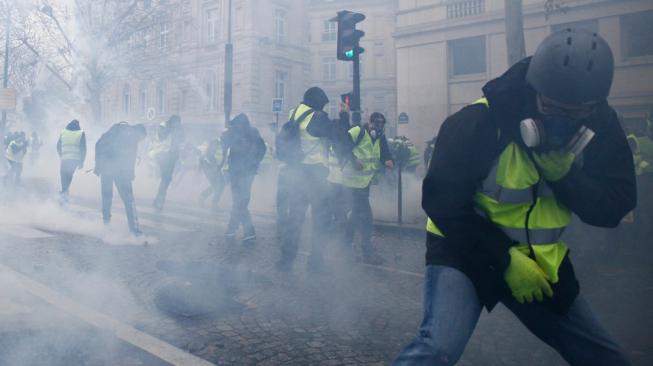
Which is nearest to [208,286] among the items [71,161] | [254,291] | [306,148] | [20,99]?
[254,291]

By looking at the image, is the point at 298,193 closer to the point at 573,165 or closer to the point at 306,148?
the point at 306,148

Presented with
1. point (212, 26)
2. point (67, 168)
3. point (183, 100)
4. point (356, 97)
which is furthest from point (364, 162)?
point (183, 100)

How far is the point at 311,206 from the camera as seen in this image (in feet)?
16.7

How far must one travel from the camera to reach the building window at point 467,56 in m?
17.8

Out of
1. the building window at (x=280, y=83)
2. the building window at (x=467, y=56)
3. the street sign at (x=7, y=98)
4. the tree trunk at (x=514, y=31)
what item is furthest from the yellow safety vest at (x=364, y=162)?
the building window at (x=280, y=83)

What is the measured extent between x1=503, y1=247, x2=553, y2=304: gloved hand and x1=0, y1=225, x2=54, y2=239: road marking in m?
6.61

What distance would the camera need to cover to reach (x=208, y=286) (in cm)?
425

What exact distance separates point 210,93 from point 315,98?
26358 millimetres

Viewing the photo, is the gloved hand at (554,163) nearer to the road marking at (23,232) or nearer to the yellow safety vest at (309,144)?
the yellow safety vest at (309,144)

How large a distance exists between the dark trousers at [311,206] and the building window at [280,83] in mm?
27730

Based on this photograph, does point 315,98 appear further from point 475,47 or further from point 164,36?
point 475,47

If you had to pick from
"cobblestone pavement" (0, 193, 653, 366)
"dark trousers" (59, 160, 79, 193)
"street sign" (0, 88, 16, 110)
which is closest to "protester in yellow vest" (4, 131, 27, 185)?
→ "dark trousers" (59, 160, 79, 193)

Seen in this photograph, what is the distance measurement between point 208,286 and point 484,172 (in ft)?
9.99

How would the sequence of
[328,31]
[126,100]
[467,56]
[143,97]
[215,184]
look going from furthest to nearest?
[328,31] < [143,97] < [467,56] < [126,100] < [215,184]
